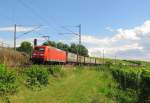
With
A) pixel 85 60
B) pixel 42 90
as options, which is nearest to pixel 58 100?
pixel 42 90

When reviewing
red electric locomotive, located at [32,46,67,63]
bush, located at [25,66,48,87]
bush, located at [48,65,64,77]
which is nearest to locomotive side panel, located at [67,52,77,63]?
red electric locomotive, located at [32,46,67,63]

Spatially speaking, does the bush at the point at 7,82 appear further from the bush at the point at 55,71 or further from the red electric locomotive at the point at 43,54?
the red electric locomotive at the point at 43,54

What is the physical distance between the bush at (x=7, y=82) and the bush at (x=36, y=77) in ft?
10.5

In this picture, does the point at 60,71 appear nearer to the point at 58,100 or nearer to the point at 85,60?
the point at 58,100

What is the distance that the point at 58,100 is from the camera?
31.9m

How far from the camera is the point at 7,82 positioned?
30688 mm

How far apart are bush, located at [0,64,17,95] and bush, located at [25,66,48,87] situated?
3203mm

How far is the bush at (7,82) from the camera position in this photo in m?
29.3

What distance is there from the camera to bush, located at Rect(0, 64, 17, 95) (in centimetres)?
2927

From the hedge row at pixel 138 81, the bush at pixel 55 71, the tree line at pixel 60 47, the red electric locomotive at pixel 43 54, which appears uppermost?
the tree line at pixel 60 47

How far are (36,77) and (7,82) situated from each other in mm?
6103

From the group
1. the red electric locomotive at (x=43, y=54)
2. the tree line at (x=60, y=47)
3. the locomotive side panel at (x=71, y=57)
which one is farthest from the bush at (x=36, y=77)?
the tree line at (x=60, y=47)

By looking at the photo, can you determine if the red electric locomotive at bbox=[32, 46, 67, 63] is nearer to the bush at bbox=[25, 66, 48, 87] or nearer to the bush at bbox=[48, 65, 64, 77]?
the bush at bbox=[48, 65, 64, 77]

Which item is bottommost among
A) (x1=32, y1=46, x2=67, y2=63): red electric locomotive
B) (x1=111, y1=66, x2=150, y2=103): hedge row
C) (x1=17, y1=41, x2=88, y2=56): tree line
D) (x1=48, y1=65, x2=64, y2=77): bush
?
(x1=111, y1=66, x2=150, y2=103): hedge row
